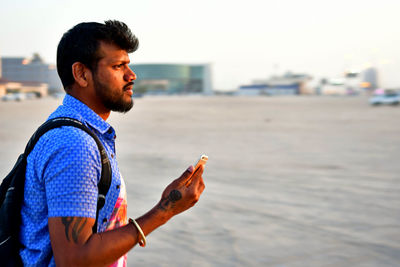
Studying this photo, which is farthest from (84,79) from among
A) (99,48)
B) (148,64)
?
(148,64)

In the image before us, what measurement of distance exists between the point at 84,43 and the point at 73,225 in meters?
0.57

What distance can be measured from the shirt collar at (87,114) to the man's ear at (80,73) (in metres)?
0.06

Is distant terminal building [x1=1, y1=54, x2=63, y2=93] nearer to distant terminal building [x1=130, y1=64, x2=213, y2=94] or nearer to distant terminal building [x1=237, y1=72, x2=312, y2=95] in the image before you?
distant terminal building [x1=130, y1=64, x2=213, y2=94]

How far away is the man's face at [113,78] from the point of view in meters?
1.45

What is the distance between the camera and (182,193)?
1421mm

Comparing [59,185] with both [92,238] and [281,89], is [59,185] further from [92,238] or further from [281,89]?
[281,89]

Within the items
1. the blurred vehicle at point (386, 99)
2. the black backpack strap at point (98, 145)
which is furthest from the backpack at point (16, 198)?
the blurred vehicle at point (386, 99)

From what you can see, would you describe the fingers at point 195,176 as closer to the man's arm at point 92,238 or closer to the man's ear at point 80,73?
the man's arm at point 92,238

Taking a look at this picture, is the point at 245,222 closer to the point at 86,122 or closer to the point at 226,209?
the point at 226,209

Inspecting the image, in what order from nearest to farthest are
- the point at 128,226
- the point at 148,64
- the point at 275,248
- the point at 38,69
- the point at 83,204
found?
1. the point at 83,204
2. the point at 128,226
3. the point at 275,248
4. the point at 38,69
5. the point at 148,64

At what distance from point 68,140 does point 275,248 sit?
3468 mm

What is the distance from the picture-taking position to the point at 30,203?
133 cm

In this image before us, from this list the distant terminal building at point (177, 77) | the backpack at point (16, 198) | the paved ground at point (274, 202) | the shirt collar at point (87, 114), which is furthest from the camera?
the distant terminal building at point (177, 77)

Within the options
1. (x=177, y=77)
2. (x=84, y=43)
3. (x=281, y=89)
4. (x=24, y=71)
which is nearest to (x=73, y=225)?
(x=84, y=43)
